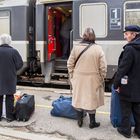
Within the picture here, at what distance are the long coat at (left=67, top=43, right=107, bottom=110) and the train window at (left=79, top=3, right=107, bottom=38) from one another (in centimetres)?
355

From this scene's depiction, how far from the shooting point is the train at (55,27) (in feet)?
31.0

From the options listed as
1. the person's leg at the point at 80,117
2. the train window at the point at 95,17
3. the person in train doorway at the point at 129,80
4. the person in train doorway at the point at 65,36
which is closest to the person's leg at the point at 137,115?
the person in train doorway at the point at 129,80

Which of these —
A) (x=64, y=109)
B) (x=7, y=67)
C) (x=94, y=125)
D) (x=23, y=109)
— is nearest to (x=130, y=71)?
(x=94, y=125)

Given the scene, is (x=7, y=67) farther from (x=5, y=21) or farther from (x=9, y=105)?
(x=5, y=21)

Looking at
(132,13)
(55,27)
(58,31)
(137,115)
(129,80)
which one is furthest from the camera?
(58,31)

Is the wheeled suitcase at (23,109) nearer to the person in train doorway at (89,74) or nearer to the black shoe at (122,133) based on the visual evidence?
the person in train doorway at (89,74)

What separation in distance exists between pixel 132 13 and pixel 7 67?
411 cm

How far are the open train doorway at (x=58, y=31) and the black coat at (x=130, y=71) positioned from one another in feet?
17.6

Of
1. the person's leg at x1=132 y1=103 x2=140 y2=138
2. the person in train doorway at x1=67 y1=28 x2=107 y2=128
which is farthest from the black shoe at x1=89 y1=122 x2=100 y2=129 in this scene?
the person's leg at x1=132 y1=103 x2=140 y2=138

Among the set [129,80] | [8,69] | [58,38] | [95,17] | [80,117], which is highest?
[95,17]

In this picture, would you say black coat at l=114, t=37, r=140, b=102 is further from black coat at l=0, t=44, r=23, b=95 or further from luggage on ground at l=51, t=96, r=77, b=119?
black coat at l=0, t=44, r=23, b=95

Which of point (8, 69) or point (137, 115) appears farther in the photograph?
point (8, 69)

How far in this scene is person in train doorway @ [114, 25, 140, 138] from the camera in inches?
219

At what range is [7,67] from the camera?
21.8 ft
